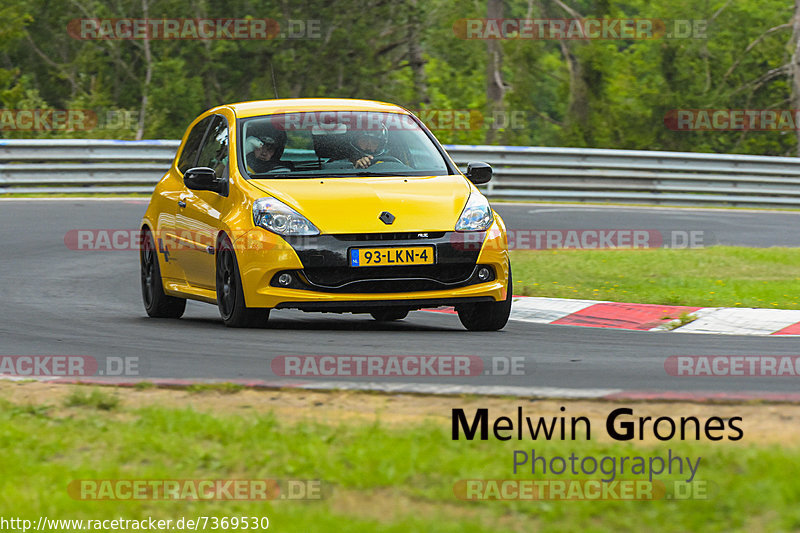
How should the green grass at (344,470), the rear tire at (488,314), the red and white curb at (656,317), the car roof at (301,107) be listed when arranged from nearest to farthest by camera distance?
1. the green grass at (344,470)
2. the rear tire at (488,314)
3. the red and white curb at (656,317)
4. the car roof at (301,107)

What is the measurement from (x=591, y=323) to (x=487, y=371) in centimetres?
331

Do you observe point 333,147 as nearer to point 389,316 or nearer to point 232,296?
point 232,296

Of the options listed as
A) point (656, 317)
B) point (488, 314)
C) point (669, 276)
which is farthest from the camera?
point (669, 276)

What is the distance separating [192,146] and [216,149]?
795mm

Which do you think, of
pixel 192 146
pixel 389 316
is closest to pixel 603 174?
pixel 389 316

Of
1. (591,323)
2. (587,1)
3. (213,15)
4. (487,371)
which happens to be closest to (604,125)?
(587,1)

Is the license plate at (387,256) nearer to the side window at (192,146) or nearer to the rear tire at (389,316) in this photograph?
the rear tire at (389,316)

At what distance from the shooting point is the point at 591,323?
32.8 ft

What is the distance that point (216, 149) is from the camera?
986cm

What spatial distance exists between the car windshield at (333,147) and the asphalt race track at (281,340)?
117 cm

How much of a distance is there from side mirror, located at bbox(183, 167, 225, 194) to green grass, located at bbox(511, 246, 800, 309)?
340 cm

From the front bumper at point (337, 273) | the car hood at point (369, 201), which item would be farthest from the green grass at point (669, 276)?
the front bumper at point (337, 273)

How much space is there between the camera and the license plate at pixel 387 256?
838cm

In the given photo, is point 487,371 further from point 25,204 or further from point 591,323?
point 25,204
